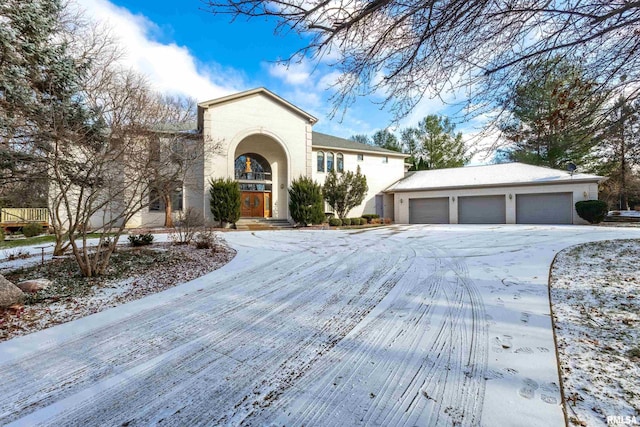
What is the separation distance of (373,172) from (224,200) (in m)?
12.5

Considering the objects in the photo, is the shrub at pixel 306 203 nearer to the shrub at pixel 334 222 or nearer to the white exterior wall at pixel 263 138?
the shrub at pixel 334 222

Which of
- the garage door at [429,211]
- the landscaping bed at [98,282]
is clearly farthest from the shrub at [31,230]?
the garage door at [429,211]

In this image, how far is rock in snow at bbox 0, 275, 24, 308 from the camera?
155 inches

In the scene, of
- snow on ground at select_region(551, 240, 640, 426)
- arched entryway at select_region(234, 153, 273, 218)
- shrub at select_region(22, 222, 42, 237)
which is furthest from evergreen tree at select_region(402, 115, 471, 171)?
shrub at select_region(22, 222, 42, 237)

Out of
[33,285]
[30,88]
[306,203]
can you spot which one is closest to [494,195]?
[306,203]

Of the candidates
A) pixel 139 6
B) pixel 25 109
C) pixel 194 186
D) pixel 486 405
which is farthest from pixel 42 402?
pixel 194 186

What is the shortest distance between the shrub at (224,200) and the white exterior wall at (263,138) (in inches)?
23.8

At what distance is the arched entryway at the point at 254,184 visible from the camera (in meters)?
19.8

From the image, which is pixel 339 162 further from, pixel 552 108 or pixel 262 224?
pixel 552 108

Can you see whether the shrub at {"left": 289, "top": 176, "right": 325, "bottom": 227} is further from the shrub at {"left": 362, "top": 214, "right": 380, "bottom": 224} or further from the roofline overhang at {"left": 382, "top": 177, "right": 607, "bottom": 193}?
the roofline overhang at {"left": 382, "top": 177, "right": 607, "bottom": 193}

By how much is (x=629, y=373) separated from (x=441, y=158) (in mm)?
33601

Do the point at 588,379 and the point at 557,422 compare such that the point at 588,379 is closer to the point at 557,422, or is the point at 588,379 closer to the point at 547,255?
the point at 557,422

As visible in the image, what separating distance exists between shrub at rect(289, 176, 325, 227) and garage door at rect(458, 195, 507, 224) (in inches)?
403

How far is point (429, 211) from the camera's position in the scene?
21.7 metres
